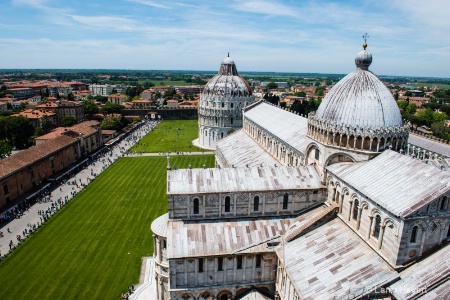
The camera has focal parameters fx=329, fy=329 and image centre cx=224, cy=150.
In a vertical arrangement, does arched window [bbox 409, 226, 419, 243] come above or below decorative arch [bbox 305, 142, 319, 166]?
below

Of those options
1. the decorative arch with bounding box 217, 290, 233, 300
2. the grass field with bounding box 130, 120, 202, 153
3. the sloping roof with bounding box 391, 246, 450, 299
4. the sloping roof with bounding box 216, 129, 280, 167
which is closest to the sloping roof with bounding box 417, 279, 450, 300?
the sloping roof with bounding box 391, 246, 450, 299

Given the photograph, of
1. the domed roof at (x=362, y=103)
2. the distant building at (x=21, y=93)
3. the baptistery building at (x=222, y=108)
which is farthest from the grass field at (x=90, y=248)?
the distant building at (x=21, y=93)

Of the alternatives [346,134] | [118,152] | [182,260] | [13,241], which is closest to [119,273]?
[182,260]

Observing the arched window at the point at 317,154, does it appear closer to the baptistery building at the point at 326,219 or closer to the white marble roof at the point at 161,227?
the baptistery building at the point at 326,219

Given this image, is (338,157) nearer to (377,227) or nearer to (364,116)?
(364,116)

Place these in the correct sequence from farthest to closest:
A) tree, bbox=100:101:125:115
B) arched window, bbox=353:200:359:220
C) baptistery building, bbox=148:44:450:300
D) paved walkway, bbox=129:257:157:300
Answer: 1. tree, bbox=100:101:125:115
2. paved walkway, bbox=129:257:157:300
3. arched window, bbox=353:200:359:220
4. baptistery building, bbox=148:44:450:300

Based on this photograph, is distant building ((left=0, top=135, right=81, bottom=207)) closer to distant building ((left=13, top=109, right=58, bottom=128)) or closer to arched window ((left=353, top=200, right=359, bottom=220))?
distant building ((left=13, top=109, right=58, bottom=128))
